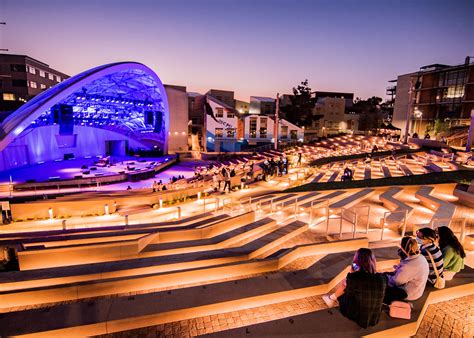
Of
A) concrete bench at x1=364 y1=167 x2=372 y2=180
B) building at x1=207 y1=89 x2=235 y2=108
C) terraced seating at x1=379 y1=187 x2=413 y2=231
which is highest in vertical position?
building at x1=207 y1=89 x2=235 y2=108

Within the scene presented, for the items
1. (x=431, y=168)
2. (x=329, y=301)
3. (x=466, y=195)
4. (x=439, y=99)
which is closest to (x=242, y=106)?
(x=439, y=99)

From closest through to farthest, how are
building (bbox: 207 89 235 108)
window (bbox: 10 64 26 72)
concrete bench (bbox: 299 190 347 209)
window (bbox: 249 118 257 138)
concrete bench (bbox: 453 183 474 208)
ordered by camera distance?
concrete bench (bbox: 453 183 474 208), concrete bench (bbox: 299 190 347 209), window (bbox: 249 118 257 138), window (bbox: 10 64 26 72), building (bbox: 207 89 235 108)

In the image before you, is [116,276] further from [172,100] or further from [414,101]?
[414,101]

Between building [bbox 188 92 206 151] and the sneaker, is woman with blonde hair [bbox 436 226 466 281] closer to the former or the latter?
the sneaker

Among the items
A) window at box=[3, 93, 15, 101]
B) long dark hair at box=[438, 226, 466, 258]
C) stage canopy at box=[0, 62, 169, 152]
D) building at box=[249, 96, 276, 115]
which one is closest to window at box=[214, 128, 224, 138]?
stage canopy at box=[0, 62, 169, 152]

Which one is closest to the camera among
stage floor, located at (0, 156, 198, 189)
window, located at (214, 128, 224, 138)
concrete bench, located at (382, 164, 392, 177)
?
concrete bench, located at (382, 164, 392, 177)

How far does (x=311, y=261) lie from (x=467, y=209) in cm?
685

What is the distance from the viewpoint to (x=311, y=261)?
5930 mm

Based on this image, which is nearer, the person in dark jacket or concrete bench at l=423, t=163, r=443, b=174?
the person in dark jacket

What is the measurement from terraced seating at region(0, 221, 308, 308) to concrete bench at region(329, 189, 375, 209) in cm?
361

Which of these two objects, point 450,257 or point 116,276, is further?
point 116,276

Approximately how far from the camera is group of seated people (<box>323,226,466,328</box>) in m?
3.50

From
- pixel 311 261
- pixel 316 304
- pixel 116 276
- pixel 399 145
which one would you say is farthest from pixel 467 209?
pixel 399 145

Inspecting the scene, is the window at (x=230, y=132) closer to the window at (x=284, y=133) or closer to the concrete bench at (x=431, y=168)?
the window at (x=284, y=133)
